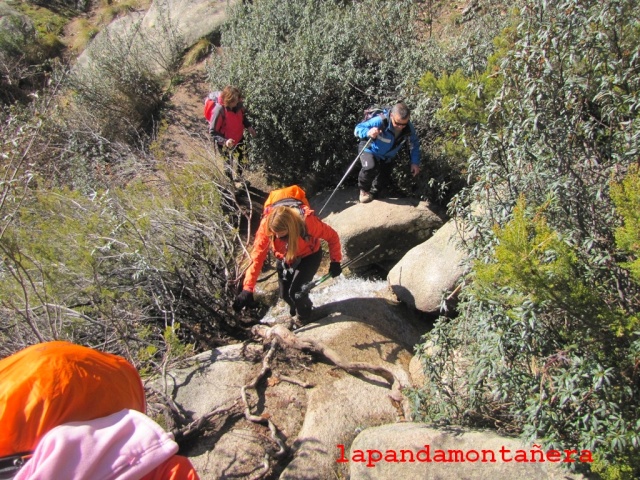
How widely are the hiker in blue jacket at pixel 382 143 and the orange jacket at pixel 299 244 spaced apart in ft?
5.66

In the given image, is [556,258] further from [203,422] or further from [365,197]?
[365,197]

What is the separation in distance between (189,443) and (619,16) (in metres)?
4.09

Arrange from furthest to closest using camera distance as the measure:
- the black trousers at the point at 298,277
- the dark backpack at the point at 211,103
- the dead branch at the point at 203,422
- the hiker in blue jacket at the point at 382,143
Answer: the dark backpack at the point at 211,103
the hiker in blue jacket at the point at 382,143
the black trousers at the point at 298,277
the dead branch at the point at 203,422

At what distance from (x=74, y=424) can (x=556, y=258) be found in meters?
2.21

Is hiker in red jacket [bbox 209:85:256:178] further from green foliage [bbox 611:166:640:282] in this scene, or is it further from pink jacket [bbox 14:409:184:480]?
pink jacket [bbox 14:409:184:480]

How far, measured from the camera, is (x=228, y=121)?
21.6ft

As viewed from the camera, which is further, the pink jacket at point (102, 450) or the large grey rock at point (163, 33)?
the large grey rock at point (163, 33)

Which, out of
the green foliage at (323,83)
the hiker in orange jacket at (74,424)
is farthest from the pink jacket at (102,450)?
the green foliage at (323,83)

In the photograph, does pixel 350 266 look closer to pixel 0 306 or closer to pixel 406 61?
pixel 406 61

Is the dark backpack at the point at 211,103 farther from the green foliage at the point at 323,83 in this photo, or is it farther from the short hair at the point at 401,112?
the short hair at the point at 401,112

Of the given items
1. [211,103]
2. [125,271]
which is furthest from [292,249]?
[211,103]

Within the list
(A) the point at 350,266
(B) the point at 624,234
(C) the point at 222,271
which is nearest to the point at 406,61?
(A) the point at 350,266

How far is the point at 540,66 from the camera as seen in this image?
3094 mm

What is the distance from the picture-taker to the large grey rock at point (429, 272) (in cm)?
509
